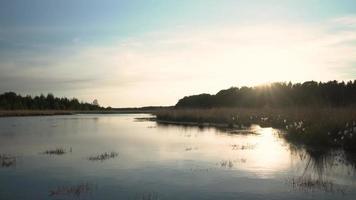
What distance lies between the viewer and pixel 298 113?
3138cm

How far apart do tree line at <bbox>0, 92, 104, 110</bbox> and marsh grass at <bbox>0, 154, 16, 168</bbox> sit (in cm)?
10436

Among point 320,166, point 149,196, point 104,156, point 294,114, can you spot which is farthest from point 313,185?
point 294,114

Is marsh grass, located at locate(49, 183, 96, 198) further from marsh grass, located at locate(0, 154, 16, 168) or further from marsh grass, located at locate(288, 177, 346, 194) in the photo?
marsh grass, located at locate(288, 177, 346, 194)

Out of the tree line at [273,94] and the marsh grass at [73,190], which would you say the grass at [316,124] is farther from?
the tree line at [273,94]

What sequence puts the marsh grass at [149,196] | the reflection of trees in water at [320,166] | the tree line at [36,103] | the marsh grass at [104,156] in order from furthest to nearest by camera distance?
the tree line at [36,103] → the marsh grass at [104,156] → the reflection of trees in water at [320,166] → the marsh grass at [149,196]

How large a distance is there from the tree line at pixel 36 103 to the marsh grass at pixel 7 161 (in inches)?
4109

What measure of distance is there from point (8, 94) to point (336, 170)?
133m

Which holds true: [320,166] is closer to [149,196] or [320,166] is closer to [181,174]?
[181,174]

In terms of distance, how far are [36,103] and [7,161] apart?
123m

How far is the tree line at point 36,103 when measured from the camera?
12250cm

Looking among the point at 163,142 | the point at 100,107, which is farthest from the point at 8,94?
the point at 163,142

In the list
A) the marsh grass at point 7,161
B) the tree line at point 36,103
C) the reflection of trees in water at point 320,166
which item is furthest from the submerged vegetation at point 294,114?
the tree line at point 36,103

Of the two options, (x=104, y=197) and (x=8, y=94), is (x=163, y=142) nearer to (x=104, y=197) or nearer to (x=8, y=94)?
(x=104, y=197)

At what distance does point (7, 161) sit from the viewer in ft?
57.8
